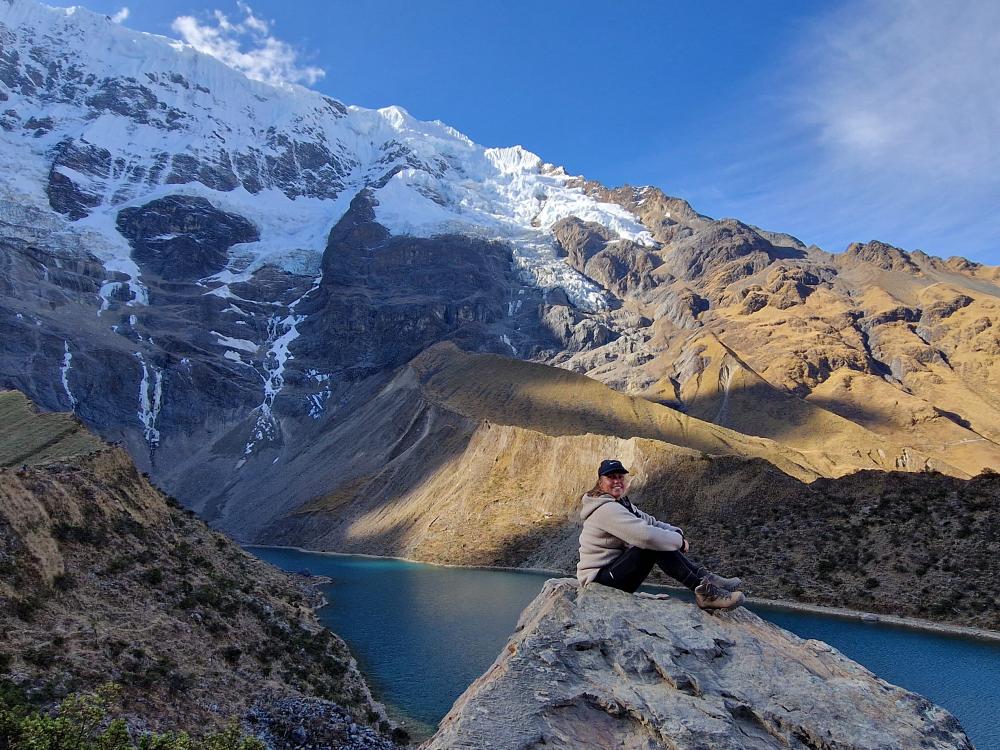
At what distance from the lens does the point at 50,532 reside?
23.7m

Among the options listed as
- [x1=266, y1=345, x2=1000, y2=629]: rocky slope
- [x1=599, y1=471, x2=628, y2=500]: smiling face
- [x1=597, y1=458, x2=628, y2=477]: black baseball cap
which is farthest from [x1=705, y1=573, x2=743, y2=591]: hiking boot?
[x1=266, y1=345, x2=1000, y2=629]: rocky slope

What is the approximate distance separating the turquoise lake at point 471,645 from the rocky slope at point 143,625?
3230mm

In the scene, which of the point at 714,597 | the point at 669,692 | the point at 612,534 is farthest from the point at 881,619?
the point at 669,692

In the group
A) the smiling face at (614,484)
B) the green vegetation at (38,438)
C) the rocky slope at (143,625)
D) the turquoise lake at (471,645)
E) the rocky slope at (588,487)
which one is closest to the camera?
the smiling face at (614,484)

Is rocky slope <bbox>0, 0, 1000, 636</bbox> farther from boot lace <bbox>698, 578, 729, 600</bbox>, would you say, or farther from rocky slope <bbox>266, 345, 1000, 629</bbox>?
boot lace <bbox>698, 578, 729, 600</bbox>

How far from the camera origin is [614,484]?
764 cm

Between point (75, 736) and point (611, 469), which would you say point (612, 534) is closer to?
point (611, 469)

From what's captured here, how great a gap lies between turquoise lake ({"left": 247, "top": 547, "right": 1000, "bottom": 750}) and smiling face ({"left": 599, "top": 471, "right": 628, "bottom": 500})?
23.3 meters

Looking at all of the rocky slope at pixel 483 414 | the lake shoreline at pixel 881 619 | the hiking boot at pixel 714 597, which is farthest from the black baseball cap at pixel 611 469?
the rocky slope at pixel 483 414

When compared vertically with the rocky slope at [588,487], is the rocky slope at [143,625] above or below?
below

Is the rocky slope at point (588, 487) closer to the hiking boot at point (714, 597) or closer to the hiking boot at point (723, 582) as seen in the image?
the hiking boot at point (723, 582)

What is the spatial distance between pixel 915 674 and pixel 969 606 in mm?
13183

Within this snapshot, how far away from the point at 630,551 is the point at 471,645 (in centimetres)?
3629

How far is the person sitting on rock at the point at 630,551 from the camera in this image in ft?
23.0
